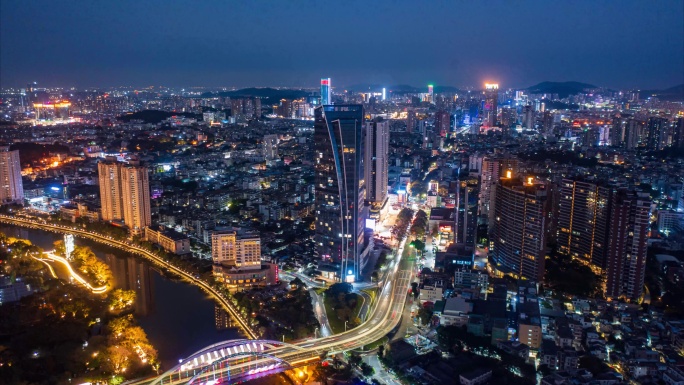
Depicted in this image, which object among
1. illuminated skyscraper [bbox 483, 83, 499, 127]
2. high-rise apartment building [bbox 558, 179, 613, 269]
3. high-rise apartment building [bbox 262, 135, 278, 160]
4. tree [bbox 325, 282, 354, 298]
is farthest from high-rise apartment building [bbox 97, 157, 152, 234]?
illuminated skyscraper [bbox 483, 83, 499, 127]

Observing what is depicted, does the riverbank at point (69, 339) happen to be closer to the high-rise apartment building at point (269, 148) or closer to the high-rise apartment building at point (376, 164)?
the high-rise apartment building at point (376, 164)

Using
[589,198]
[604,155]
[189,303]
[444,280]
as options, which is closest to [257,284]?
[189,303]

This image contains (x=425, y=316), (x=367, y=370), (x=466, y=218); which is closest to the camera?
(x=367, y=370)

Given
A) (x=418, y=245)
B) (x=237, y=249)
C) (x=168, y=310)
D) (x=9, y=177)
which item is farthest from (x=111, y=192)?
(x=418, y=245)

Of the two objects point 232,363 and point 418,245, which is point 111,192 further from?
point 232,363

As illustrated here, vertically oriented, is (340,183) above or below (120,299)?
above

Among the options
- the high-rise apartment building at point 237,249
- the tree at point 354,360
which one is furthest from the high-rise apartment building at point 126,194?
the tree at point 354,360

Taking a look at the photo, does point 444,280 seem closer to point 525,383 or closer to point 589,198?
point 525,383

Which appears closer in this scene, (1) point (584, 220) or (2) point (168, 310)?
(2) point (168, 310)
